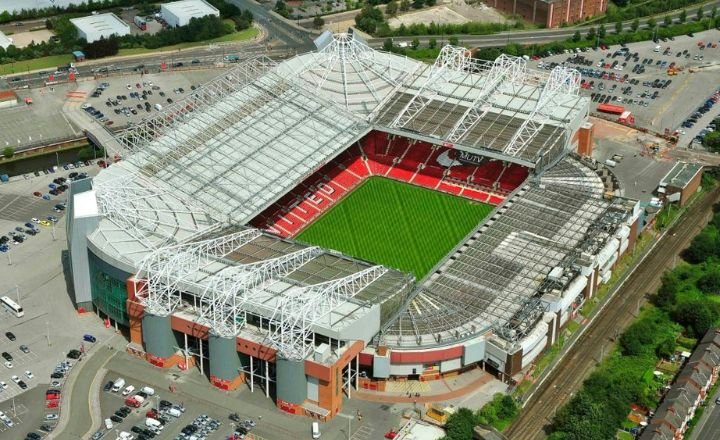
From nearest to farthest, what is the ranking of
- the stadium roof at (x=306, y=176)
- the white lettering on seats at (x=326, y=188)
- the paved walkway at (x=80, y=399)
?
the paved walkway at (x=80, y=399) → the stadium roof at (x=306, y=176) → the white lettering on seats at (x=326, y=188)

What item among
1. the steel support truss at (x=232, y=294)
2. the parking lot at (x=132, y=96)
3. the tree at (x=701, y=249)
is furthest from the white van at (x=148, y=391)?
the parking lot at (x=132, y=96)

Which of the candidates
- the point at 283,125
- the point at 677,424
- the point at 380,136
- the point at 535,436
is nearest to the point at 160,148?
the point at 283,125

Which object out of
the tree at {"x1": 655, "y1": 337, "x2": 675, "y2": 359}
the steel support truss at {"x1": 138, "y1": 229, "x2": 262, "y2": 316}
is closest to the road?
the tree at {"x1": 655, "y1": 337, "x2": 675, "y2": 359}

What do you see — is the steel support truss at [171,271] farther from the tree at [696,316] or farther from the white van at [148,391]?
the tree at [696,316]

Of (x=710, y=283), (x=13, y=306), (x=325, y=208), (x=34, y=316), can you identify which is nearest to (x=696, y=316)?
(x=710, y=283)

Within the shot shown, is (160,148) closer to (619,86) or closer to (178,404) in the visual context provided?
(178,404)

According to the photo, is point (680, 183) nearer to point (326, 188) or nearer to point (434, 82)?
point (434, 82)

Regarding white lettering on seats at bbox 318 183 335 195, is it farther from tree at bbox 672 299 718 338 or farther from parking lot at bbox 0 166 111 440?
tree at bbox 672 299 718 338
